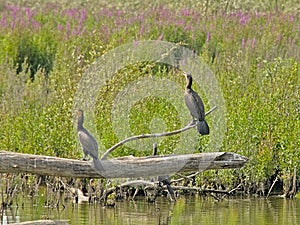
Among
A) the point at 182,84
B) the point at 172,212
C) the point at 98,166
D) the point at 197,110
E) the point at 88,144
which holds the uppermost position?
the point at 182,84

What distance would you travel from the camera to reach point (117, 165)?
289 inches

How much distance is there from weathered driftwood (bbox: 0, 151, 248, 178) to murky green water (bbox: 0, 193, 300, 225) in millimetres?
2639

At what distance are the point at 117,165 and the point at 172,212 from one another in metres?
3.48

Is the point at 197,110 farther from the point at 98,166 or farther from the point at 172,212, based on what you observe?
Result: the point at 172,212

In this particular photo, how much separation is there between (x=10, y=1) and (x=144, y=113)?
19.0 m

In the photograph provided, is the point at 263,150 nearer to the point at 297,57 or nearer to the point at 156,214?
the point at 156,214

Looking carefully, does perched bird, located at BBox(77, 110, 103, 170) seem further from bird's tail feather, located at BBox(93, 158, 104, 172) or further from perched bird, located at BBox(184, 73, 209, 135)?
perched bird, located at BBox(184, 73, 209, 135)

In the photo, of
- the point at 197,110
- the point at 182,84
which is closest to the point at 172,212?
the point at 197,110

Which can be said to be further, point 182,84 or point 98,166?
point 182,84

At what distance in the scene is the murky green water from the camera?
10.1 metres

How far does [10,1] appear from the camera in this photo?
3011cm

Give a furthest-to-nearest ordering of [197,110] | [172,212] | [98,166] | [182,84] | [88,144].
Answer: [182,84] → [172,212] → [197,110] → [88,144] → [98,166]

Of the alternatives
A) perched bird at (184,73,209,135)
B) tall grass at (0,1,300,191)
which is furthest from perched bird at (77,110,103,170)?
tall grass at (0,1,300,191)

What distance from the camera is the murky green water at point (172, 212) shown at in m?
10.1
